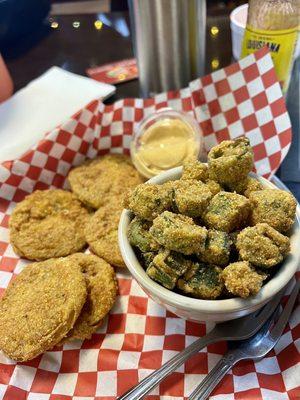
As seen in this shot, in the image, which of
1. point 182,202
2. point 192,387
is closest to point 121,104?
point 182,202

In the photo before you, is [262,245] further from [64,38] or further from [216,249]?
[64,38]

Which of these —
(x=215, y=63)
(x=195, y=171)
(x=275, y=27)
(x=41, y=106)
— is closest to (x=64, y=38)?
(x=41, y=106)

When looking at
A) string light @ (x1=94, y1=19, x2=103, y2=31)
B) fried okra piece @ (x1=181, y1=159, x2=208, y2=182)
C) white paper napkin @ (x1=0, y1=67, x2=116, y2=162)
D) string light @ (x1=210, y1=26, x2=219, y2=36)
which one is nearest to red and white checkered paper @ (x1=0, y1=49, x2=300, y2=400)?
white paper napkin @ (x1=0, y1=67, x2=116, y2=162)

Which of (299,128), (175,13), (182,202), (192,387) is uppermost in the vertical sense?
(175,13)

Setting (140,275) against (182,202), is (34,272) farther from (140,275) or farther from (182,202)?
(182,202)

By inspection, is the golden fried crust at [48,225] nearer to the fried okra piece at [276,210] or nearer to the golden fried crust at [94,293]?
the golden fried crust at [94,293]

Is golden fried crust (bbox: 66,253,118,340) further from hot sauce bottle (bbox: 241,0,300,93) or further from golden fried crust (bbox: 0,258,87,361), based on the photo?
hot sauce bottle (bbox: 241,0,300,93)

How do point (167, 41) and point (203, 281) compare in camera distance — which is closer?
point (203, 281)
